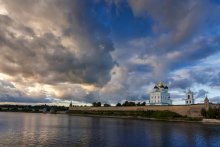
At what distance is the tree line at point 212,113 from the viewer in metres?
60.0

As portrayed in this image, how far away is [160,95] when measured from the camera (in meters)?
97.9

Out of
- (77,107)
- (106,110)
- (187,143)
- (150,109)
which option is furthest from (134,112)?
(187,143)

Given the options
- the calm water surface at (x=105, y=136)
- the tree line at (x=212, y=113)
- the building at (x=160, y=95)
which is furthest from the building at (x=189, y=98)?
the calm water surface at (x=105, y=136)

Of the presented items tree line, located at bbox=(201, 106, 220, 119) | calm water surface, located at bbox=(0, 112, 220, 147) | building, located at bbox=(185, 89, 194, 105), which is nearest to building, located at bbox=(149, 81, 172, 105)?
building, located at bbox=(185, 89, 194, 105)

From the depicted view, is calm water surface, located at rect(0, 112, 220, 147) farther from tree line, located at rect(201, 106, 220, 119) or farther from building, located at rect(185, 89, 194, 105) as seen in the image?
building, located at rect(185, 89, 194, 105)

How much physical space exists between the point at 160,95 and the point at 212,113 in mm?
36976

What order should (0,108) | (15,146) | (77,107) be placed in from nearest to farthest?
(15,146) → (77,107) → (0,108)

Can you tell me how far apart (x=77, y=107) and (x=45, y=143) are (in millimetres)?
104363

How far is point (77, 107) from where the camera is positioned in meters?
128

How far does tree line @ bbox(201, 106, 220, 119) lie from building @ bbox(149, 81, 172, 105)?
33.4 meters

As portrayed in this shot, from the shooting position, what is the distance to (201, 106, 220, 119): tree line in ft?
197

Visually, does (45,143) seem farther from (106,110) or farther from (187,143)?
(106,110)

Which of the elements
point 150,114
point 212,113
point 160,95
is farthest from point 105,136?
point 160,95

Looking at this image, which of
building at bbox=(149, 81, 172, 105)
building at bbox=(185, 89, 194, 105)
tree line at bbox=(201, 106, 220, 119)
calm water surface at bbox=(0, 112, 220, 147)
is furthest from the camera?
building at bbox=(149, 81, 172, 105)
